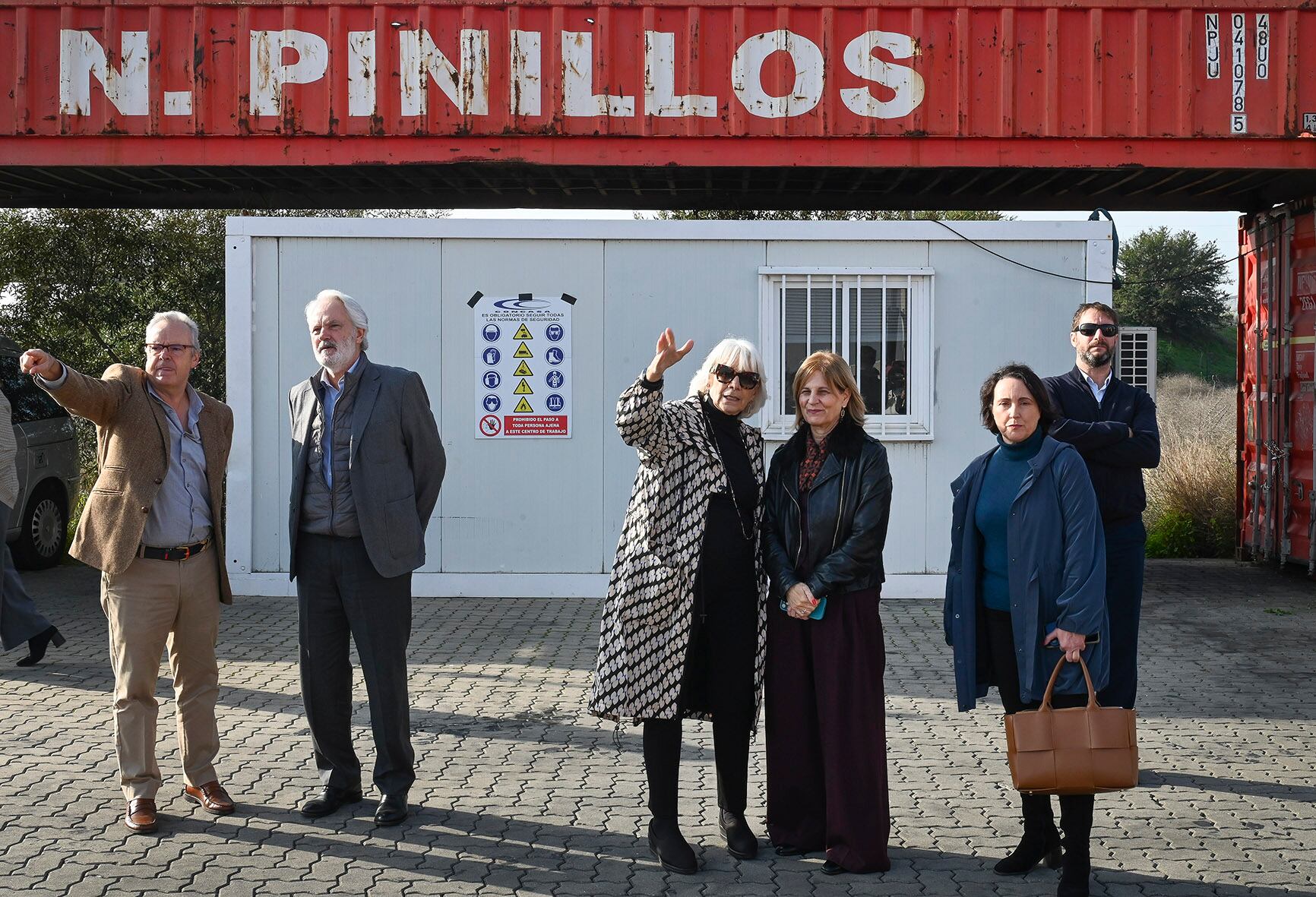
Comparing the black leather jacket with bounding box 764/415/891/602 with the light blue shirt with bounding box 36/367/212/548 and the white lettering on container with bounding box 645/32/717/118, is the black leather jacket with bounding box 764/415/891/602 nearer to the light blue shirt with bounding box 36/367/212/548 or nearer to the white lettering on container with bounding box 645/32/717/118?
the light blue shirt with bounding box 36/367/212/548

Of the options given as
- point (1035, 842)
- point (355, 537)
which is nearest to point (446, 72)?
point (355, 537)

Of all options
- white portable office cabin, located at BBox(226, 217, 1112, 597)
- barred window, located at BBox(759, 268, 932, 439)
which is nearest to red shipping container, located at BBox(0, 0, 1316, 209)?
white portable office cabin, located at BBox(226, 217, 1112, 597)

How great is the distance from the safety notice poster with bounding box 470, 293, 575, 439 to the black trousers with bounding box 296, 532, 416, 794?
15.8 feet

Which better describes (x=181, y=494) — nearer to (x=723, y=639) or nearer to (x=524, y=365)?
(x=723, y=639)

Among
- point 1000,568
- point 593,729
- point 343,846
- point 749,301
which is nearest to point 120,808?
point 343,846

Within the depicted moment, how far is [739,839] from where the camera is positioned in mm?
4438

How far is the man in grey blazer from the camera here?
4836 mm

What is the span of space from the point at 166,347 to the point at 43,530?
27.2 ft

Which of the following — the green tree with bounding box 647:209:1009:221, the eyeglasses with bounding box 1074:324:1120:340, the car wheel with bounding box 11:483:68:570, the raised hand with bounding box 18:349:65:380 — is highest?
the green tree with bounding box 647:209:1009:221

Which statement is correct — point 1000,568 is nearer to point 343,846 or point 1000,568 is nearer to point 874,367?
point 343,846

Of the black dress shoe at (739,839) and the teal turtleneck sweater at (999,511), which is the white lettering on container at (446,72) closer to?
the teal turtleneck sweater at (999,511)

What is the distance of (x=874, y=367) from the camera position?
31.8 feet

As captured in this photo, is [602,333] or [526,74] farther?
[526,74]

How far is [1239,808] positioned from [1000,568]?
171cm
